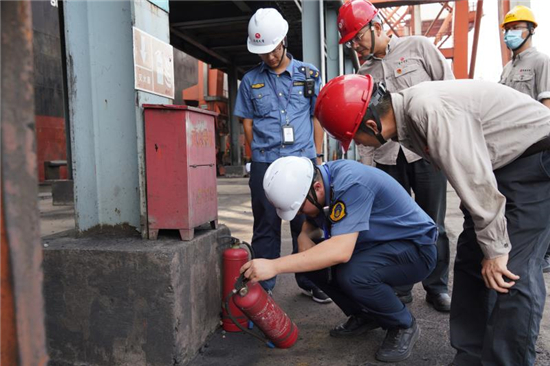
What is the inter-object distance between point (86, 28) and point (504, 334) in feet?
8.40

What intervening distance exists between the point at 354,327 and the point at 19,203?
222 centimetres

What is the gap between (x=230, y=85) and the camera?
1429 cm

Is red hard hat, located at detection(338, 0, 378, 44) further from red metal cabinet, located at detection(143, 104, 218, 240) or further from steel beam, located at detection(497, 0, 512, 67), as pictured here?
steel beam, located at detection(497, 0, 512, 67)

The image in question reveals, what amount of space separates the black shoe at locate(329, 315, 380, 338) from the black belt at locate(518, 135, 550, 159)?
4.33ft

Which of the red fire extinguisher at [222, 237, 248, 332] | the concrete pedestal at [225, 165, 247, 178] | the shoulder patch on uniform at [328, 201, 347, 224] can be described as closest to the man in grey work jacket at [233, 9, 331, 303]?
the red fire extinguisher at [222, 237, 248, 332]

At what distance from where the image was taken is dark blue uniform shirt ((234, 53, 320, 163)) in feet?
10.2

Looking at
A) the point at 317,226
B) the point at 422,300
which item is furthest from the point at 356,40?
the point at 422,300

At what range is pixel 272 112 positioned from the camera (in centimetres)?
312

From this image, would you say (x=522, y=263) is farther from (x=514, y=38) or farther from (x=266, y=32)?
(x=514, y=38)

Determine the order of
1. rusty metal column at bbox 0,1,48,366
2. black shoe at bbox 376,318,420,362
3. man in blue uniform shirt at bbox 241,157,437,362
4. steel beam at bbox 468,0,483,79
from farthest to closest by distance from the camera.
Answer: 1. steel beam at bbox 468,0,483,79
2. black shoe at bbox 376,318,420,362
3. man in blue uniform shirt at bbox 241,157,437,362
4. rusty metal column at bbox 0,1,48,366

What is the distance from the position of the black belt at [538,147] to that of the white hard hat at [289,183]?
96cm

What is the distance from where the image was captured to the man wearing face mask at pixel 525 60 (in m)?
3.59

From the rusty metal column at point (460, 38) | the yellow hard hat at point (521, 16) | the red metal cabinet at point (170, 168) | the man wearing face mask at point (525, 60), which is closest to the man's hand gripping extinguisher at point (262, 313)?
the red metal cabinet at point (170, 168)

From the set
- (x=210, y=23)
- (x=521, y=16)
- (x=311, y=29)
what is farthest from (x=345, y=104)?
(x=210, y=23)
